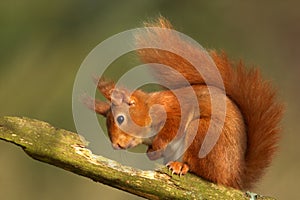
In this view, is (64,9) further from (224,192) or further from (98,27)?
(224,192)

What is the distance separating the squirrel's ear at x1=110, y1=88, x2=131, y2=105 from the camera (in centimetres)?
172

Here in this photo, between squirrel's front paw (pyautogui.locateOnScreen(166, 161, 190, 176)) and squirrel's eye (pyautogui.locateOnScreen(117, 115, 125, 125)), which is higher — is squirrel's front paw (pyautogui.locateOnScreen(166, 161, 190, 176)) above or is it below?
below

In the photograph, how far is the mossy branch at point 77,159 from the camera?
1.64 m

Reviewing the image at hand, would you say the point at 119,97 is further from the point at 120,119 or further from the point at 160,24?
the point at 160,24

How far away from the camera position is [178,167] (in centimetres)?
180

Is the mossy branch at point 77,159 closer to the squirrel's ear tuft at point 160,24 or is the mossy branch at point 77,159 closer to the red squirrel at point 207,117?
the red squirrel at point 207,117

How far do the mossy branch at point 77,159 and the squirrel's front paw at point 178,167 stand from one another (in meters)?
0.04

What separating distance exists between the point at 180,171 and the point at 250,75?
0.31 m

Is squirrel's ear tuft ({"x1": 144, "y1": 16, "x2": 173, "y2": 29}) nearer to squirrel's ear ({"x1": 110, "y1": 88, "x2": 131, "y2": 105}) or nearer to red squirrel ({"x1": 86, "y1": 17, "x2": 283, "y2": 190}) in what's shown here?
red squirrel ({"x1": 86, "y1": 17, "x2": 283, "y2": 190})

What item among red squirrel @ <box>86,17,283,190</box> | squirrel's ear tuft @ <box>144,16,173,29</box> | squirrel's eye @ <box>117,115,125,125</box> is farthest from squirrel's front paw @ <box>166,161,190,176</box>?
squirrel's ear tuft @ <box>144,16,173,29</box>

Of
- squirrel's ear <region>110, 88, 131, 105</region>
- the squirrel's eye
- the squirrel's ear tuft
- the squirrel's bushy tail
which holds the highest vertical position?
the squirrel's ear tuft

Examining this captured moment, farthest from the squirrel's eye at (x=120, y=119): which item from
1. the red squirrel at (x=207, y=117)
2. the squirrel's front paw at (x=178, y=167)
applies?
the squirrel's front paw at (x=178, y=167)

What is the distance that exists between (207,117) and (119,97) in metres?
0.24

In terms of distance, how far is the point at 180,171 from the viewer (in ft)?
5.90
